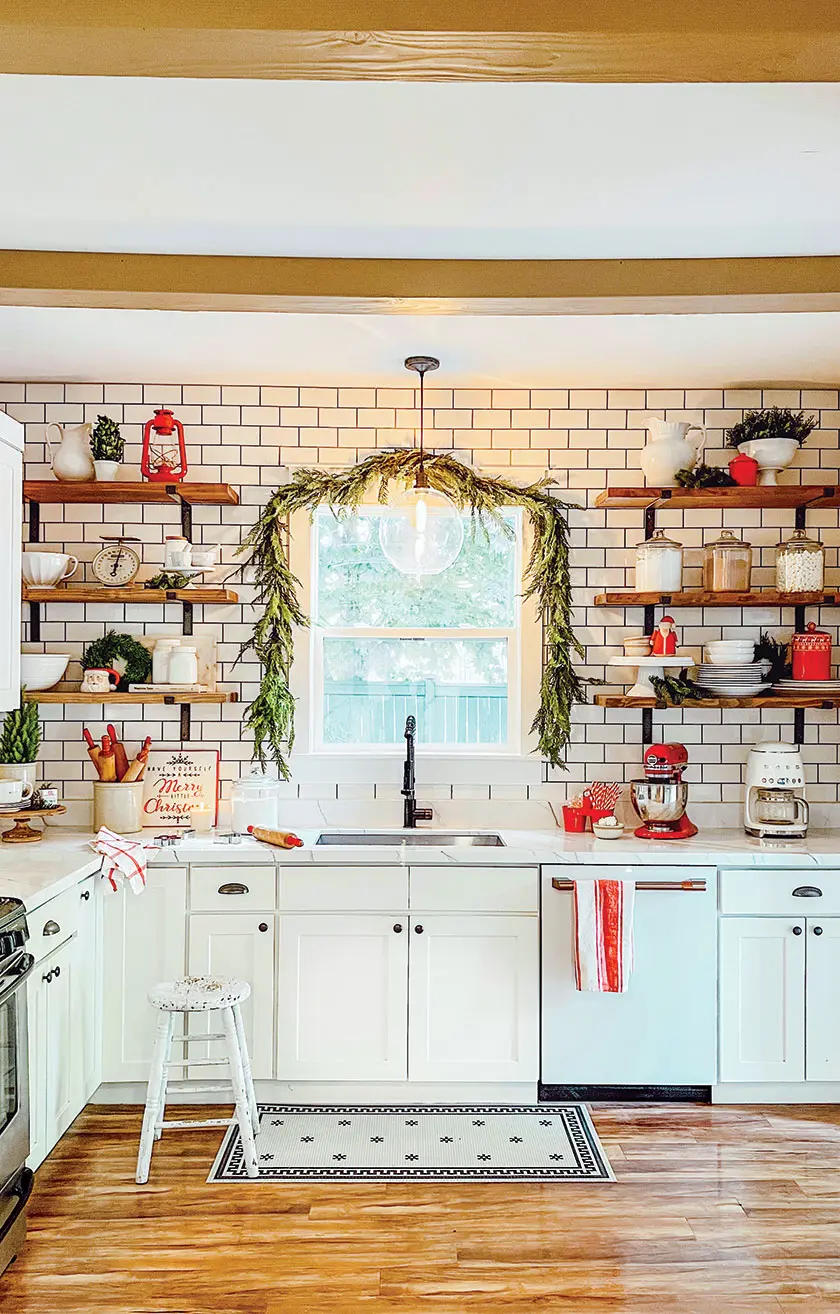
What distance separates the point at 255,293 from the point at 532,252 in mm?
798

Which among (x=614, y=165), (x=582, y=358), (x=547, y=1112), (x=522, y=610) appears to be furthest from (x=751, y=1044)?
(x=614, y=165)

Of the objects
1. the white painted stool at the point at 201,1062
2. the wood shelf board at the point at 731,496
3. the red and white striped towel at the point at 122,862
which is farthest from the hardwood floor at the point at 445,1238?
the wood shelf board at the point at 731,496

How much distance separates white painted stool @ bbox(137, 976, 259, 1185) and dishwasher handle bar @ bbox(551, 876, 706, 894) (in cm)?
114

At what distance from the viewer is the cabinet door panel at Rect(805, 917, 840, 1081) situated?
12.7ft

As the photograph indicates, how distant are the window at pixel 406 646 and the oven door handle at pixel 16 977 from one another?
70.9 inches

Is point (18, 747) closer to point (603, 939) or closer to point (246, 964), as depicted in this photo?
point (246, 964)

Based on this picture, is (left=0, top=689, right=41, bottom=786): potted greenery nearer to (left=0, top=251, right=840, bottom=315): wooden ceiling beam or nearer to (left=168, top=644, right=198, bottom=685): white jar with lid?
(left=168, top=644, right=198, bottom=685): white jar with lid

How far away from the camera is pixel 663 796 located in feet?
13.6

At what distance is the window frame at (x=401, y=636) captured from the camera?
4488 millimetres

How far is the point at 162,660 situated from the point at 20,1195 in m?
2.02

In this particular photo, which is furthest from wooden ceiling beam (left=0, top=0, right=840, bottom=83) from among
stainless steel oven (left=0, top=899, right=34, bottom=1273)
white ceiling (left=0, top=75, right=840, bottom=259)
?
stainless steel oven (left=0, top=899, right=34, bottom=1273)

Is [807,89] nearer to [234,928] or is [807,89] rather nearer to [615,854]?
[615,854]

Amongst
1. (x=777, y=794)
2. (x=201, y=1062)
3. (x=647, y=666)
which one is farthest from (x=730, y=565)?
(x=201, y=1062)

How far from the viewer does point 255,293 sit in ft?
10.2
